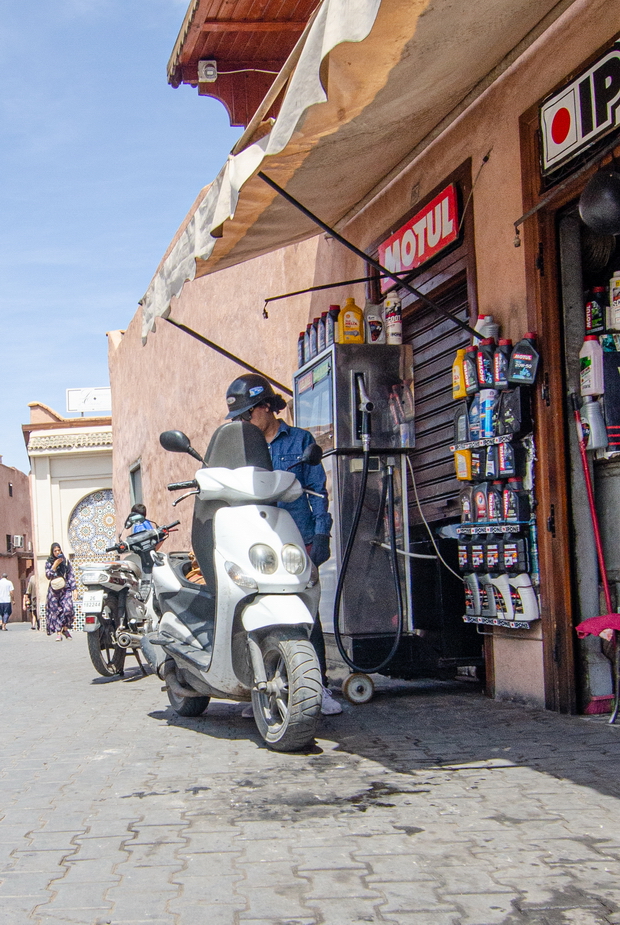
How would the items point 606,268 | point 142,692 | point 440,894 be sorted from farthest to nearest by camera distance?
point 142,692 → point 606,268 → point 440,894

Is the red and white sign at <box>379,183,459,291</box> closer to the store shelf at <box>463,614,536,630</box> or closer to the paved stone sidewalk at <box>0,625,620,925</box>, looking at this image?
the store shelf at <box>463,614,536,630</box>

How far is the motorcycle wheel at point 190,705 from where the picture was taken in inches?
225

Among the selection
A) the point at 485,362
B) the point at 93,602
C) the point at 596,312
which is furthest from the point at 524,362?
the point at 93,602

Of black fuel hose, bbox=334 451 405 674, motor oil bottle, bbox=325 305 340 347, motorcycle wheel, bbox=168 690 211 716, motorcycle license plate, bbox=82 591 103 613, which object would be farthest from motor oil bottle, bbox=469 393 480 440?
motorcycle license plate, bbox=82 591 103 613

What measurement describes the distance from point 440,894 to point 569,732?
2248 mm

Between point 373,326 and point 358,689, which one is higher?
point 373,326

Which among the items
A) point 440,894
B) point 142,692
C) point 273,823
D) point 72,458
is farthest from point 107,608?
point 72,458

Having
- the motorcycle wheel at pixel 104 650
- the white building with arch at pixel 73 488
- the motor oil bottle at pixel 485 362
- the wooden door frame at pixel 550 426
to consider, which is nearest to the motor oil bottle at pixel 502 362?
the motor oil bottle at pixel 485 362

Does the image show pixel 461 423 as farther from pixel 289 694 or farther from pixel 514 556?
pixel 289 694

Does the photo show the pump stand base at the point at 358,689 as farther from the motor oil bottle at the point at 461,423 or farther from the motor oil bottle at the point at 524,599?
the motor oil bottle at the point at 461,423

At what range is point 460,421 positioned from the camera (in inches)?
233

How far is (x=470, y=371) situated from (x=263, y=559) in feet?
5.93

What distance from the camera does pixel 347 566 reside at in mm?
6105

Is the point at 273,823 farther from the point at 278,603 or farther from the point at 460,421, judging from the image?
the point at 460,421
